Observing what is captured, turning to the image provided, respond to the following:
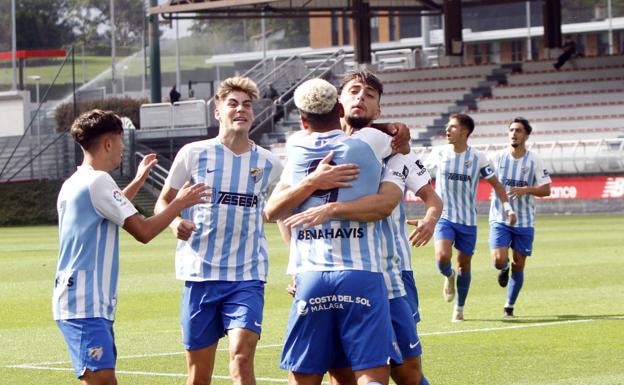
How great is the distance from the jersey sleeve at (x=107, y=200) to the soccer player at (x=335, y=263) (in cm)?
93

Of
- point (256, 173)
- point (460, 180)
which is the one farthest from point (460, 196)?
point (256, 173)

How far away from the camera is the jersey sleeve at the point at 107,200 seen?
748cm

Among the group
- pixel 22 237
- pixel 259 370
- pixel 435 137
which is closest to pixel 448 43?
pixel 435 137

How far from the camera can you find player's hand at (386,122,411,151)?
25.7ft

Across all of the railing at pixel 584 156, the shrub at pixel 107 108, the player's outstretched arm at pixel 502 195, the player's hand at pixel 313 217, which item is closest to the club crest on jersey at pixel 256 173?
the player's hand at pixel 313 217

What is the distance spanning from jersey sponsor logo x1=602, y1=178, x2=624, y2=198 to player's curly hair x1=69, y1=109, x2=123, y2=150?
29.6 metres

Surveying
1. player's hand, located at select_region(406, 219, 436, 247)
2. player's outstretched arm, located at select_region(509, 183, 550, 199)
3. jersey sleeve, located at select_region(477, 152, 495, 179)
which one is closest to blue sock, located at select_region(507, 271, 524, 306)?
player's outstretched arm, located at select_region(509, 183, 550, 199)

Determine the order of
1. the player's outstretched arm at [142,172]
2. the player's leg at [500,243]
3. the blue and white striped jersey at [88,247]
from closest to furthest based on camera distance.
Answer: the blue and white striped jersey at [88,247] → the player's outstretched arm at [142,172] → the player's leg at [500,243]

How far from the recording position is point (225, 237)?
8.73m

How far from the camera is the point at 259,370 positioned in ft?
36.0

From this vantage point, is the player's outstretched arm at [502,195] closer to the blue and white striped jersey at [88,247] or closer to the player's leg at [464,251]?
the player's leg at [464,251]

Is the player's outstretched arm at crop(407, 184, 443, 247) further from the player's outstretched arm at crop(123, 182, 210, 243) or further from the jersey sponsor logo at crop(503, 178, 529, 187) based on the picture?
the jersey sponsor logo at crop(503, 178, 529, 187)

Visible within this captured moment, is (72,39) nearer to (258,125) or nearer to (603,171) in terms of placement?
(258,125)

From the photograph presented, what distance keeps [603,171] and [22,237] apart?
15.1 meters
